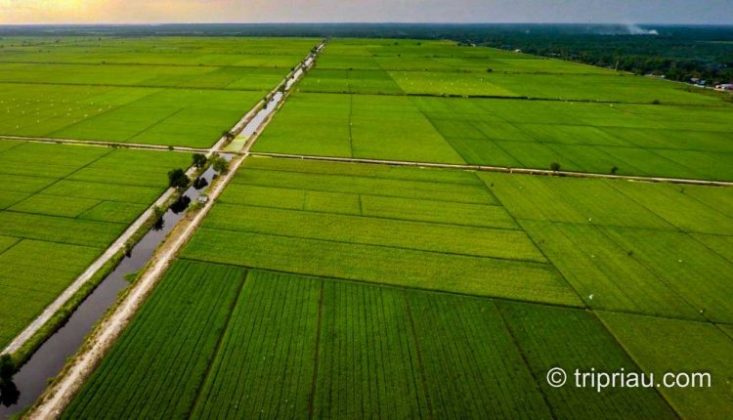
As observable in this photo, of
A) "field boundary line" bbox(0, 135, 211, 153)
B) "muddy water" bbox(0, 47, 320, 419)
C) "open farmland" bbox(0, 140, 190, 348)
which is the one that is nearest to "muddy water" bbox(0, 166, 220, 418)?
"muddy water" bbox(0, 47, 320, 419)

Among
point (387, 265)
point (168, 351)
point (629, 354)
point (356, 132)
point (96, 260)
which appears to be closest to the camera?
point (168, 351)

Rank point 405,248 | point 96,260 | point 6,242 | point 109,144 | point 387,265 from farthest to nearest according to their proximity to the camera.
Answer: point 109,144, point 405,248, point 6,242, point 96,260, point 387,265

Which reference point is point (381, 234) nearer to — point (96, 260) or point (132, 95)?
point (96, 260)

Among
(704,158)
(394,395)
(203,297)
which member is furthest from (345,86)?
(394,395)

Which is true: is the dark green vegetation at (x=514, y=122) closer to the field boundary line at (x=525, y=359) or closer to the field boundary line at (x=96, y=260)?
the field boundary line at (x=96, y=260)

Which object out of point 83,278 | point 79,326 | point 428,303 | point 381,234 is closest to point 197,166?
point 83,278

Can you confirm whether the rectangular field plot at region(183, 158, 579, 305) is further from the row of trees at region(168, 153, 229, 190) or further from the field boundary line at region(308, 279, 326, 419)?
the row of trees at region(168, 153, 229, 190)

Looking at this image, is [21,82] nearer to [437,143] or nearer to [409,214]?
[437,143]

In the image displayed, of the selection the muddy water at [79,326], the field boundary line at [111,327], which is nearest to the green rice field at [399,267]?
the field boundary line at [111,327]
